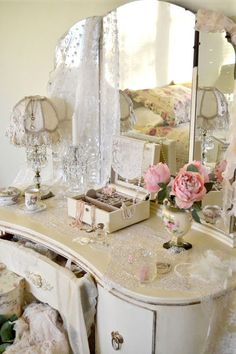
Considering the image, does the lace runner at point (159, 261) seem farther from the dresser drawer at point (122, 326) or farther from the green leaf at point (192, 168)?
the green leaf at point (192, 168)

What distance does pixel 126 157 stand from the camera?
6.47ft

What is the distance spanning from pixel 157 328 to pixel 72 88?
134 cm

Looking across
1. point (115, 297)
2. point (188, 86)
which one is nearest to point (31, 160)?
point (188, 86)

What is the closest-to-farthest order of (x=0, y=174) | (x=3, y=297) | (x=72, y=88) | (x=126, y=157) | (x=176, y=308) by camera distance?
(x=176, y=308)
(x=3, y=297)
(x=126, y=157)
(x=72, y=88)
(x=0, y=174)

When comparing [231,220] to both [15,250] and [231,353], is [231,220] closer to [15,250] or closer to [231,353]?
[231,353]

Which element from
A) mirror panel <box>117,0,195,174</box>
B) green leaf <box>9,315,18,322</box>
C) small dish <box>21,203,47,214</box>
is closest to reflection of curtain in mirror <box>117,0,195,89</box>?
mirror panel <box>117,0,195,174</box>

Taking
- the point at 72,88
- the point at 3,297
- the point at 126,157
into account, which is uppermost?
the point at 72,88

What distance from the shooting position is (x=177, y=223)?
1.53m

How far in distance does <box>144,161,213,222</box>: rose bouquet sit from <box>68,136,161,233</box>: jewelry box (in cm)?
25

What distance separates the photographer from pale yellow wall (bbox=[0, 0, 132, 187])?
2.36m

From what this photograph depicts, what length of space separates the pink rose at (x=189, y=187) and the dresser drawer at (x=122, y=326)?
39 centimetres

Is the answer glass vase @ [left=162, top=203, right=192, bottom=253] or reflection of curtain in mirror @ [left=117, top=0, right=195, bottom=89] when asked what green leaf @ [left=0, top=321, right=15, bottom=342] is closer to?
glass vase @ [left=162, top=203, right=192, bottom=253]

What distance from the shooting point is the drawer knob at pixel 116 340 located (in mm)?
1397

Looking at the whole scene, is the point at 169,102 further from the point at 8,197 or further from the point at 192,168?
the point at 8,197
